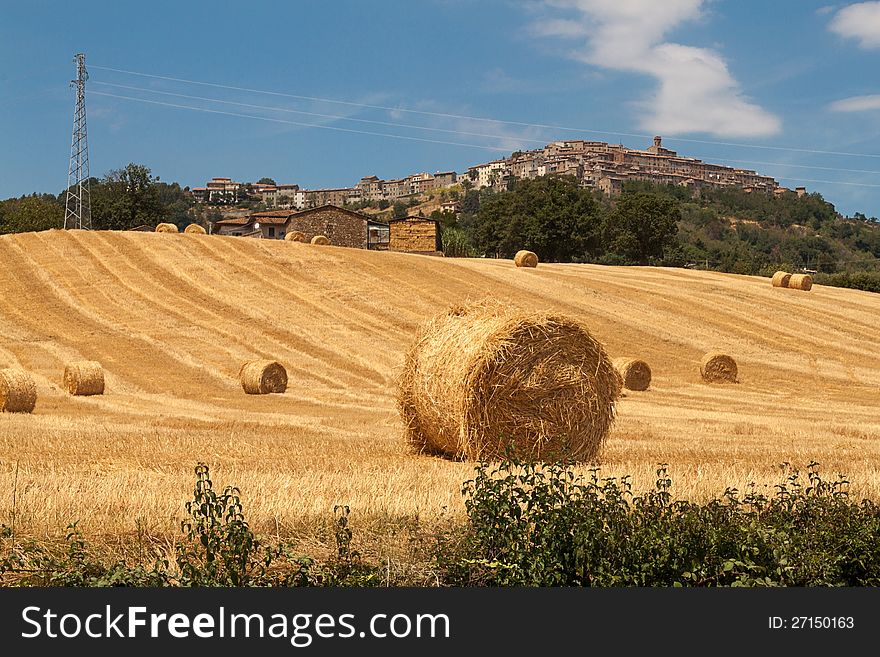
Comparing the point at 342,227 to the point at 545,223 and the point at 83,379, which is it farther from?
the point at 83,379

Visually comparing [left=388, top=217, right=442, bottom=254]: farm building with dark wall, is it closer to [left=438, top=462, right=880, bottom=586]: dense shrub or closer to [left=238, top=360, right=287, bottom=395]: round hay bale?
[left=238, top=360, right=287, bottom=395]: round hay bale

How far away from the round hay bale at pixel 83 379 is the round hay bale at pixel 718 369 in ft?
53.6

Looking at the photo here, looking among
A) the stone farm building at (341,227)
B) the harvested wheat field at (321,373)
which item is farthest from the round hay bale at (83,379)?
the stone farm building at (341,227)

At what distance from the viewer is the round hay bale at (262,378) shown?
25.0m

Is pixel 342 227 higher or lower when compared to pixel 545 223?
lower

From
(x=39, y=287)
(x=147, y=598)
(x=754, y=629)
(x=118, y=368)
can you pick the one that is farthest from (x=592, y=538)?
(x=39, y=287)

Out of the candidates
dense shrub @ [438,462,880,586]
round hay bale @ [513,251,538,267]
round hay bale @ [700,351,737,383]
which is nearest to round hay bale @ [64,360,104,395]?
round hay bale @ [700,351,737,383]

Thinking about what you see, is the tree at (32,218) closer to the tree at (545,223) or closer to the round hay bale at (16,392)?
the tree at (545,223)

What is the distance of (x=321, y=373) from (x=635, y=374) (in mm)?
8848

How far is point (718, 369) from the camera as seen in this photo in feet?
92.6

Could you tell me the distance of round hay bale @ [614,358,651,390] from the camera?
84.9 feet

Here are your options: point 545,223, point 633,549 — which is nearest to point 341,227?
point 545,223

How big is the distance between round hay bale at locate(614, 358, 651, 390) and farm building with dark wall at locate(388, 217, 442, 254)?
37.7m

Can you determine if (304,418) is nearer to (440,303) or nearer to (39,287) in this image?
(440,303)
